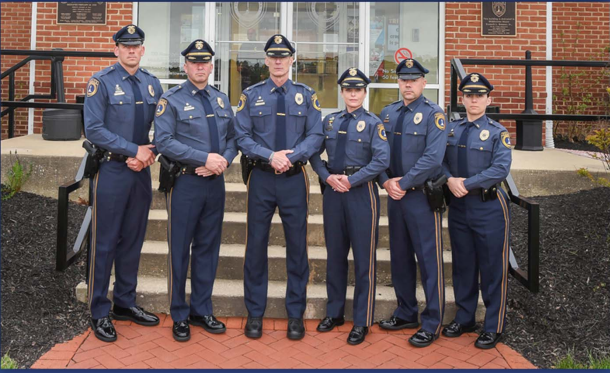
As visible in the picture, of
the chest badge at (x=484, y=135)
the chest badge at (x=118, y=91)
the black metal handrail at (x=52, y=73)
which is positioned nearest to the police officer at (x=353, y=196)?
the chest badge at (x=484, y=135)

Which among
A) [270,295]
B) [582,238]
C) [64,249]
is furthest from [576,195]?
[64,249]

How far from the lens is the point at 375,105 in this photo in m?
9.05

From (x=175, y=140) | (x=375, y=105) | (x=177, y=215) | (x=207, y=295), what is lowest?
(x=207, y=295)

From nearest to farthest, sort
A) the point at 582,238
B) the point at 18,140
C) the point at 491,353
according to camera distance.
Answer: the point at 491,353 < the point at 582,238 < the point at 18,140

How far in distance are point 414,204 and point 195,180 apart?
1.64m

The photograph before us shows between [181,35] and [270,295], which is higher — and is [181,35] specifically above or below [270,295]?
above

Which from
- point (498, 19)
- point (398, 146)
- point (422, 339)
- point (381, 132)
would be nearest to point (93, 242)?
point (381, 132)

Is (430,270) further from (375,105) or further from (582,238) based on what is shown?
(375,105)

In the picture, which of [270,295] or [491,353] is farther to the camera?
[270,295]

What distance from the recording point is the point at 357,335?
438 centimetres

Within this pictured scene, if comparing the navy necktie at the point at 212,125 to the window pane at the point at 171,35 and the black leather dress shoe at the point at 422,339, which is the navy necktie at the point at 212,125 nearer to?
the black leather dress shoe at the point at 422,339

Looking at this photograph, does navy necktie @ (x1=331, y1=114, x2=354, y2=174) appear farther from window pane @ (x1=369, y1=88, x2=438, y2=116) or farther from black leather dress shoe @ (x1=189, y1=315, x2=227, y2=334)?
window pane @ (x1=369, y1=88, x2=438, y2=116)

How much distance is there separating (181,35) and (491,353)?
21.8 ft

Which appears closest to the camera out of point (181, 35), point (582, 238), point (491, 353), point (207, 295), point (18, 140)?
point (491, 353)
